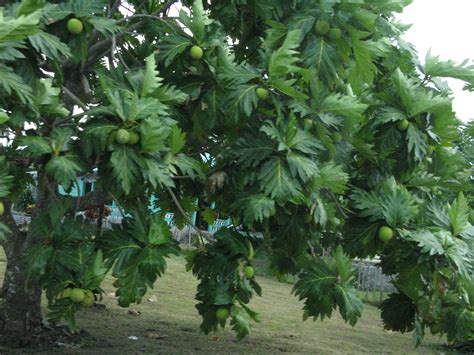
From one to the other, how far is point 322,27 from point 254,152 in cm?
79

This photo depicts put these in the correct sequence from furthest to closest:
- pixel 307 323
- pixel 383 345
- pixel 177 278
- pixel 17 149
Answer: pixel 177 278
pixel 307 323
pixel 383 345
pixel 17 149

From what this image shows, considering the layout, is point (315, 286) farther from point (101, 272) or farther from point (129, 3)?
point (129, 3)

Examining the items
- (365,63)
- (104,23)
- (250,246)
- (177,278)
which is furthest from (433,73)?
(177,278)

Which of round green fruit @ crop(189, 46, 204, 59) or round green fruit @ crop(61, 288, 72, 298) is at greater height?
round green fruit @ crop(189, 46, 204, 59)

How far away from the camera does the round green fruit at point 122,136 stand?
2.92 meters

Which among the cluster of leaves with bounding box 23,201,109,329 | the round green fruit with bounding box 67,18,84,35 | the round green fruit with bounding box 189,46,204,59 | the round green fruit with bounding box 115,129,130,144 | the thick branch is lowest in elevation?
the cluster of leaves with bounding box 23,201,109,329

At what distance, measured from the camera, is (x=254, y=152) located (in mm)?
3594

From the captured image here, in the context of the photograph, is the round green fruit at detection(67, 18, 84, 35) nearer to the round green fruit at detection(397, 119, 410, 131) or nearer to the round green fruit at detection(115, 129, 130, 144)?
the round green fruit at detection(115, 129, 130, 144)

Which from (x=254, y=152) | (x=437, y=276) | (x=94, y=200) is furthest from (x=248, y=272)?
(x=94, y=200)

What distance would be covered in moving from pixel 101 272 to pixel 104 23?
1.21 m

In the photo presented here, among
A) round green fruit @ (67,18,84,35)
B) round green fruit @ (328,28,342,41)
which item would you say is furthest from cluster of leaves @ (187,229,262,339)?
round green fruit @ (67,18,84,35)

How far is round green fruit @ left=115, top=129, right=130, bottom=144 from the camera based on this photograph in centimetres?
292

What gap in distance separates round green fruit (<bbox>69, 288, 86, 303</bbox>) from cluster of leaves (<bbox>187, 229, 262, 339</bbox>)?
818mm

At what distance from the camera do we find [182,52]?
3.73 m
